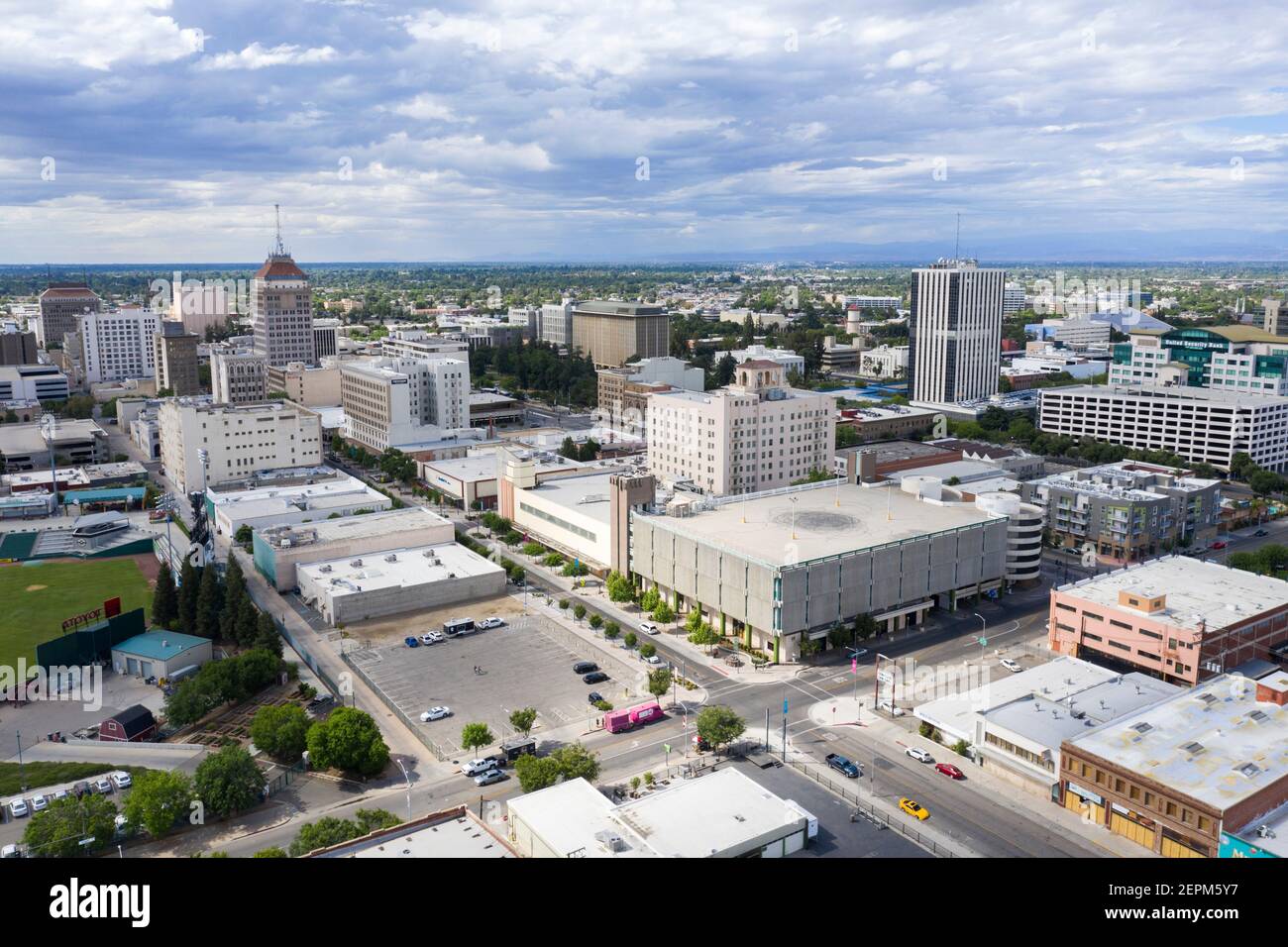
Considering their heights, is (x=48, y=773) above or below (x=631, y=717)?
below

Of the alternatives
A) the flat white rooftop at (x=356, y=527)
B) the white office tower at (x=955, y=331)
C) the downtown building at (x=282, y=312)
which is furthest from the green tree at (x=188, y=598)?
the white office tower at (x=955, y=331)

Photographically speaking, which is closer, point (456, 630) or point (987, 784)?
point (987, 784)

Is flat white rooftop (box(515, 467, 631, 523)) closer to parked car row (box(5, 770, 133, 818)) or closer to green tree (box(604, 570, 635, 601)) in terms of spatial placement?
green tree (box(604, 570, 635, 601))

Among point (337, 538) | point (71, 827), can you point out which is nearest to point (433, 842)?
point (71, 827)

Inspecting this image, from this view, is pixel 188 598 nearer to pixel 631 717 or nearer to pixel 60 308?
pixel 631 717

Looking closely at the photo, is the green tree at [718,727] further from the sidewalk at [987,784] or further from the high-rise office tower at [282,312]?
the high-rise office tower at [282,312]

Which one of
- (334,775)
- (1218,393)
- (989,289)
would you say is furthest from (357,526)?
(989,289)
